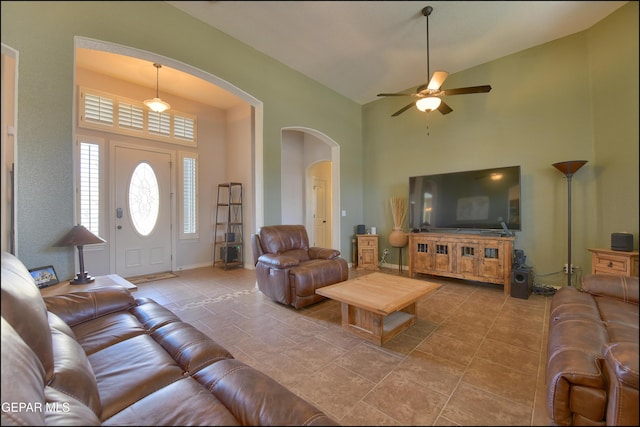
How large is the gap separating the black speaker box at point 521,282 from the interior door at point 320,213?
442 cm

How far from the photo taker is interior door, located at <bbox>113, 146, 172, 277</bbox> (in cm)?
411

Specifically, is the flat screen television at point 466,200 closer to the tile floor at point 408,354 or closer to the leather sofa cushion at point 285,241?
the tile floor at point 408,354

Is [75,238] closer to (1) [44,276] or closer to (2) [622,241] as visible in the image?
(1) [44,276]

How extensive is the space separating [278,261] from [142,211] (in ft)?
9.94

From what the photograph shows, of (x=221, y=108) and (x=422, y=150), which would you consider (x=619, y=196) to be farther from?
(x=221, y=108)

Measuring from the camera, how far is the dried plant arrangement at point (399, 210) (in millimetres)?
4695

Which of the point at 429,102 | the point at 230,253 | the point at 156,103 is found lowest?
the point at 230,253

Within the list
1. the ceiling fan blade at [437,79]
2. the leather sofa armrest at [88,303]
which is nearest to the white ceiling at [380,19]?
the ceiling fan blade at [437,79]

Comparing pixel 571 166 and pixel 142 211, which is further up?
pixel 571 166

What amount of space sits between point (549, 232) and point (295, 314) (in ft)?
11.2

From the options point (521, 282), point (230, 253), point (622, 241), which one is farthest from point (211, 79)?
point (521, 282)

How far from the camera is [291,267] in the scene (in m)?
2.93

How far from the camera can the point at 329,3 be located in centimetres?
70

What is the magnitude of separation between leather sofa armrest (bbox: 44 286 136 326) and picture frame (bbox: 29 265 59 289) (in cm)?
12
